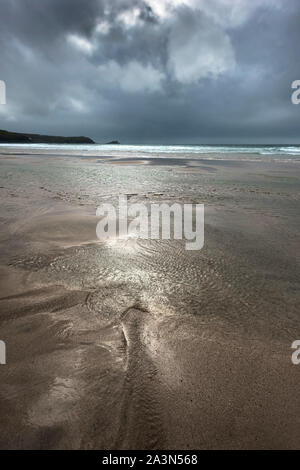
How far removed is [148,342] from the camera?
184cm

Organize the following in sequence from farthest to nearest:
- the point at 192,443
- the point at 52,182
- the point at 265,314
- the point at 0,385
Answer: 1. the point at 52,182
2. the point at 265,314
3. the point at 0,385
4. the point at 192,443

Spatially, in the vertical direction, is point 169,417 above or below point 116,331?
below

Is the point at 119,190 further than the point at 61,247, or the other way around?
the point at 119,190

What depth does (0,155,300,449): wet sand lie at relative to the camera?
130 centimetres

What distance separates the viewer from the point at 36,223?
4414 millimetres

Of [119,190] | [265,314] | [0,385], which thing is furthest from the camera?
[119,190]

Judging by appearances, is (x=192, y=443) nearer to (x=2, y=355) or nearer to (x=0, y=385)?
(x=0, y=385)

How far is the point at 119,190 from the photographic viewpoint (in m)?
7.64

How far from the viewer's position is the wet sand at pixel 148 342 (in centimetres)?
130

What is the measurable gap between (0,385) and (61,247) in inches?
83.5

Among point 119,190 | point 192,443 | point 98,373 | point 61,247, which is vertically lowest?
point 192,443

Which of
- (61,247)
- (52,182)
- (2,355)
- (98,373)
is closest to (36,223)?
(61,247)

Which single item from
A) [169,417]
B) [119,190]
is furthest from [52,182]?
[169,417]

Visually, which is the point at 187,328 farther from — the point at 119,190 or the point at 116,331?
the point at 119,190
